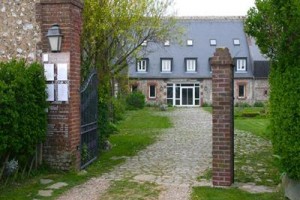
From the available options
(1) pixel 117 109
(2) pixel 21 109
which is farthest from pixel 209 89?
(2) pixel 21 109

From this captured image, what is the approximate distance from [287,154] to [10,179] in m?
4.95

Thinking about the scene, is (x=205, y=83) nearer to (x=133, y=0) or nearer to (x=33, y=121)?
(x=133, y=0)

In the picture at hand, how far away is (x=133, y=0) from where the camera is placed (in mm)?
14820

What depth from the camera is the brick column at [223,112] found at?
26.1ft

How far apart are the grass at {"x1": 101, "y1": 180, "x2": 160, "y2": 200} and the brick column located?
4.24ft

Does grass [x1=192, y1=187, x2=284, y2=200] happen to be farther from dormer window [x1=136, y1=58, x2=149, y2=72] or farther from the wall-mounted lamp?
dormer window [x1=136, y1=58, x2=149, y2=72]

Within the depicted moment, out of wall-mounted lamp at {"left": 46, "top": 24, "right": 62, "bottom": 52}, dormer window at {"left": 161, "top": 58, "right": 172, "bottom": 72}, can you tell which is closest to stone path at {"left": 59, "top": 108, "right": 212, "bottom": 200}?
wall-mounted lamp at {"left": 46, "top": 24, "right": 62, "bottom": 52}

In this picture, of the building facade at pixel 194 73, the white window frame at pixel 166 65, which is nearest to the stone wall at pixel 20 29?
the building facade at pixel 194 73

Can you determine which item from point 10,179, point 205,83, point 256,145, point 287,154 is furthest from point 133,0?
point 205,83

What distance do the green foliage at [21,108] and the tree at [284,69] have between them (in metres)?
4.26

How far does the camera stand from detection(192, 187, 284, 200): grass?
279 inches

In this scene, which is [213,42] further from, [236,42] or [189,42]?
[189,42]

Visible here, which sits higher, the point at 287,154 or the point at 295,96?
the point at 295,96

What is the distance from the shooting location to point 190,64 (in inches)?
1796
